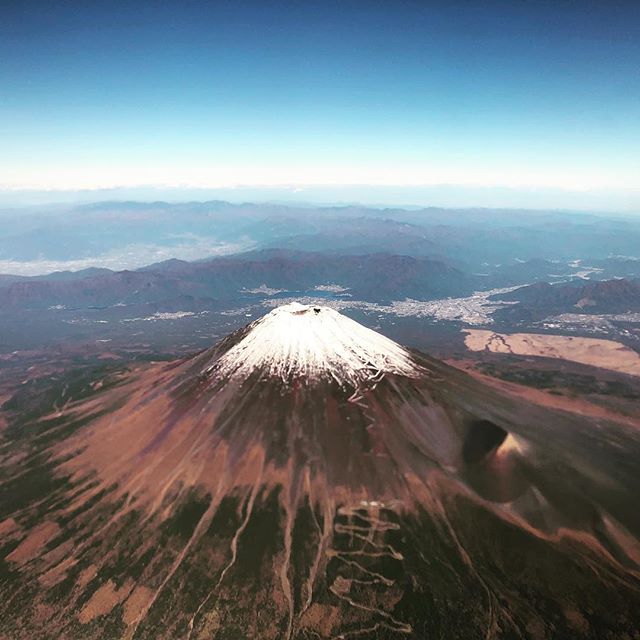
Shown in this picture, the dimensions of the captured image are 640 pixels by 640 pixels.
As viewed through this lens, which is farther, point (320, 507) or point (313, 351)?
point (313, 351)

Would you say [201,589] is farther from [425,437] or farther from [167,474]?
[425,437]

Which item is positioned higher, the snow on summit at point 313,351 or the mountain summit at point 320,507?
the snow on summit at point 313,351

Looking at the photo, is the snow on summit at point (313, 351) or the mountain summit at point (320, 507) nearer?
the mountain summit at point (320, 507)

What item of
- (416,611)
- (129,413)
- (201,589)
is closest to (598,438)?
(416,611)

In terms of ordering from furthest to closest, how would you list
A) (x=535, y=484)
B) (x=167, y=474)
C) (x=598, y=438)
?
(x=598, y=438) → (x=167, y=474) → (x=535, y=484)

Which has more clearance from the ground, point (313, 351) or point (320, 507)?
point (313, 351)
